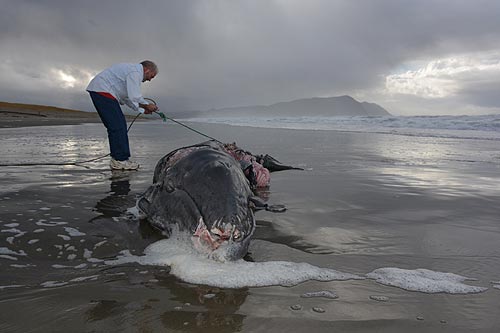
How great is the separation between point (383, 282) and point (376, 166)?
6.12 metres

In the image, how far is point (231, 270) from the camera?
A: 9.14ft

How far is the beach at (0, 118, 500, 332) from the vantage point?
2.16m

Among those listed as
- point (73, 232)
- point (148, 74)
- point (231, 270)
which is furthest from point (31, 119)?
point (231, 270)

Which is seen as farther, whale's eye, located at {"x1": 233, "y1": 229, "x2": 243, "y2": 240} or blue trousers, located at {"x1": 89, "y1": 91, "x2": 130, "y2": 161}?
blue trousers, located at {"x1": 89, "y1": 91, "x2": 130, "y2": 161}

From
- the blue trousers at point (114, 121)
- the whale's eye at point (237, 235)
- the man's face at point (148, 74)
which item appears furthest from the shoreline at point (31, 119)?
the whale's eye at point (237, 235)

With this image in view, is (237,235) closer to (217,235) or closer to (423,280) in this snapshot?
(217,235)

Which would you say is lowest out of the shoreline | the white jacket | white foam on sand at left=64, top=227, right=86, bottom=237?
white foam on sand at left=64, top=227, right=86, bottom=237

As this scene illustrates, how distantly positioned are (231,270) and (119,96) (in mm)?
5818

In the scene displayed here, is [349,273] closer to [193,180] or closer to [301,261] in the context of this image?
[301,261]

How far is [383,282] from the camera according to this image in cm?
271

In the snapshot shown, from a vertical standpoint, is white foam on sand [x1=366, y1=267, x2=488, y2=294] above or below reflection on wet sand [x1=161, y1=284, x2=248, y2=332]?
above

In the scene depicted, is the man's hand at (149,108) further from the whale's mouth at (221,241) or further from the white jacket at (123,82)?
the whale's mouth at (221,241)

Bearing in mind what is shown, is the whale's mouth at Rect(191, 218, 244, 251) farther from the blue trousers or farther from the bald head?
the bald head

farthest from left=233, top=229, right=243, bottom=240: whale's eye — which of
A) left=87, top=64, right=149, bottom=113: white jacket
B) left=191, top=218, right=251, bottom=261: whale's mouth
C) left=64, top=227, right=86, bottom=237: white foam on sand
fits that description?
left=87, top=64, right=149, bottom=113: white jacket
